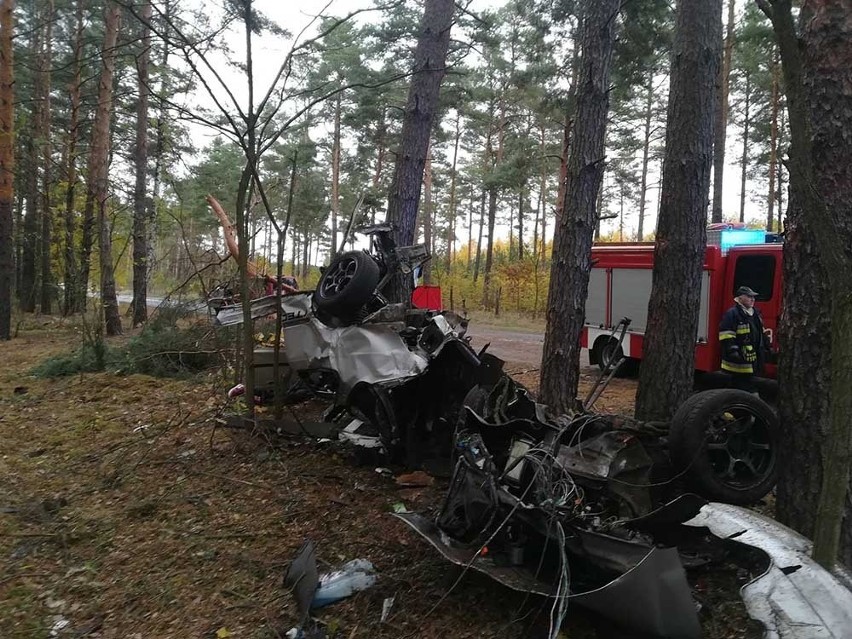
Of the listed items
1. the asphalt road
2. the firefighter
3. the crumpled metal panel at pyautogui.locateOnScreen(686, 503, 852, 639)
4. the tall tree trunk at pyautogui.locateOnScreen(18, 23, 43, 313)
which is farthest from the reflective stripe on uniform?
the tall tree trunk at pyautogui.locateOnScreen(18, 23, 43, 313)

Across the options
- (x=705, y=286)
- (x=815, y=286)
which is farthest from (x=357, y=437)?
(x=705, y=286)

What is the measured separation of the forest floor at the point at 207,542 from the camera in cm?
288

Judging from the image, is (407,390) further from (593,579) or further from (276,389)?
(593,579)

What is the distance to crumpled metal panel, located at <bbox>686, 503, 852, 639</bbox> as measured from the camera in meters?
2.28

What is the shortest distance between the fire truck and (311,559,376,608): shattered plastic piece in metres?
4.38

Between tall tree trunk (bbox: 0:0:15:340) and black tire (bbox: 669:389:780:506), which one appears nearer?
black tire (bbox: 669:389:780:506)

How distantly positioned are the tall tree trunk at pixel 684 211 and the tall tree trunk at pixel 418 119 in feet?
11.6

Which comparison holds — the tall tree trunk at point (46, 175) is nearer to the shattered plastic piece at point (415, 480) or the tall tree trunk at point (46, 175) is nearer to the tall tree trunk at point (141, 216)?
the tall tree trunk at point (141, 216)

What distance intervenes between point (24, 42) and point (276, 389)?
69.8 feet

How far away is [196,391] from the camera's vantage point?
745 cm

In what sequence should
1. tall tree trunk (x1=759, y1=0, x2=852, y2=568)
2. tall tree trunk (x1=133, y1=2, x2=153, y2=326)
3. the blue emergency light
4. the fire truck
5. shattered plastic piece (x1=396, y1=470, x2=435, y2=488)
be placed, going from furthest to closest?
tall tree trunk (x1=133, y1=2, x2=153, y2=326), the blue emergency light, the fire truck, shattered plastic piece (x1=396, y1=470, x2=435, y2=488), tall tree trunk (x1=759, y1=0, x2=852, y2=568)

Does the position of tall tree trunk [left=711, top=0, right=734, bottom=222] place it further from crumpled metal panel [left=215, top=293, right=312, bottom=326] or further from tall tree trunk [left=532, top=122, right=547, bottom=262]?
crumpled metal panel [left=215, top=293, right=312, bottom=326]

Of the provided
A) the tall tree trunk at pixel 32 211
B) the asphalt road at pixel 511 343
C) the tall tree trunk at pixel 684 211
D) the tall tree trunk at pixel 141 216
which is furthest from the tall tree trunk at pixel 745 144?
the tall tree trunk at pixel 32 211

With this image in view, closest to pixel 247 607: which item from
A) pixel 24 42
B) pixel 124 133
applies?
pixel 124 133
